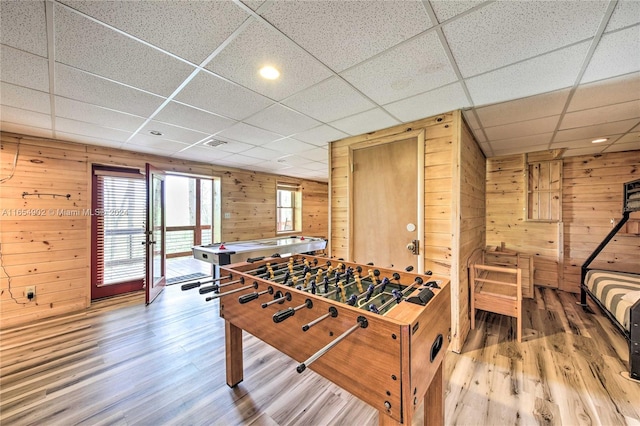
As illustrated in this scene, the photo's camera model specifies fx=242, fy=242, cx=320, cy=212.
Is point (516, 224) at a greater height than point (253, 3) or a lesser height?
lesser

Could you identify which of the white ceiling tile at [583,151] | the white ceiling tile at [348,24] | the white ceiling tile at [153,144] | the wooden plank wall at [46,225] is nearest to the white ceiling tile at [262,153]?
the white ceiling tile at [153,144]

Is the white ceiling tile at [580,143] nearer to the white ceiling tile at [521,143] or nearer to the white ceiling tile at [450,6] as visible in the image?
the white ceiling tile at [521,143]

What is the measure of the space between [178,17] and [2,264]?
3824mm

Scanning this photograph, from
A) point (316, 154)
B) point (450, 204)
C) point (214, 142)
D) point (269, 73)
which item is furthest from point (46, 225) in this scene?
point (450, 204)

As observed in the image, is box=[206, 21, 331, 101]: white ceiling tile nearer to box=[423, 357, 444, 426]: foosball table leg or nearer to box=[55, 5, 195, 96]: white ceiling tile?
box=[55, 5, 195, 96]: white ceiling tile

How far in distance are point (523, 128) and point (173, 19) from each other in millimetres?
3452

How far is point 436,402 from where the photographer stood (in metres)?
1.39

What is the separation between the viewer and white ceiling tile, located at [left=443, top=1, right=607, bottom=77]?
1.15 metres

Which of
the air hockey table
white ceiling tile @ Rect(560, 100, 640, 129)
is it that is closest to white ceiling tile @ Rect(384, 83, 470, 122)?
white ceiling tile @ Rect(560, 100, 640, 129)

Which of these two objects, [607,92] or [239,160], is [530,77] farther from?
[239,160]

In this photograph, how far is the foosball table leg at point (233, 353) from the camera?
6.04 feet

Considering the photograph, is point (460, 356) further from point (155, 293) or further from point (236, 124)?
point (155, 293)

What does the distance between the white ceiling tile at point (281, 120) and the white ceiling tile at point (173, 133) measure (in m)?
0.87

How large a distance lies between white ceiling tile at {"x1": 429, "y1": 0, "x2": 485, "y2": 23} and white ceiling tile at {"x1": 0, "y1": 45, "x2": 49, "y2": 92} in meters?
2.31
